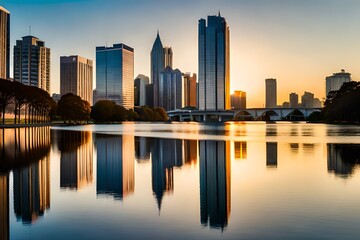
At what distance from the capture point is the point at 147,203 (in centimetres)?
1398

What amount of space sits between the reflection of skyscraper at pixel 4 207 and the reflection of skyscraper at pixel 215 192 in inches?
215

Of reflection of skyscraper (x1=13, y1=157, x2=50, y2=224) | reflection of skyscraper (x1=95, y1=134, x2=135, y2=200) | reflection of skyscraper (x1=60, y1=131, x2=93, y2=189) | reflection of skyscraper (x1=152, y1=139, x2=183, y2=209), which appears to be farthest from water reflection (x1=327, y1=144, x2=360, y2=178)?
reflection of skyscraper (x1=13, y1=157, x2=50, y2=224)

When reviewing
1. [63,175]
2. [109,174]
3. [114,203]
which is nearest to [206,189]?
[114,203]

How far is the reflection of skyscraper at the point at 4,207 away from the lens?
1037 centimetres

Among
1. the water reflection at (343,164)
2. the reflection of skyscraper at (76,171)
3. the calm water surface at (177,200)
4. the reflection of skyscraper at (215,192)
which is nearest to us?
→ the calm water surface at (177,200)

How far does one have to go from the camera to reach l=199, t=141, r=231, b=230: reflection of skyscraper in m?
12.0

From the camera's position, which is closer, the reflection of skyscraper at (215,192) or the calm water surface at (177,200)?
the calm water surface at (177,200)

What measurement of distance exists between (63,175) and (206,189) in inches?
308

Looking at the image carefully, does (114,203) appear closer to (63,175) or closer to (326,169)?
(63,175)

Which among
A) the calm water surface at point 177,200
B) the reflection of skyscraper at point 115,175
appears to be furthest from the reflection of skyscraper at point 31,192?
the reflection of skyscraper at point 115,175

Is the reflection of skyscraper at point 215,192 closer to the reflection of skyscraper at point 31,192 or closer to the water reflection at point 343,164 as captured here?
the reflection of skyscraper at point 31,192

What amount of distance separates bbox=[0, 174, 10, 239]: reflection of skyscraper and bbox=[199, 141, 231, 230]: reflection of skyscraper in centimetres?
547

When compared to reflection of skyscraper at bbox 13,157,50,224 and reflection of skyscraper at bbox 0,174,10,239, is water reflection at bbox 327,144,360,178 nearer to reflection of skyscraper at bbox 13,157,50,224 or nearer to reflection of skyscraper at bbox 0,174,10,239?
reflection of skyscraper at bbox 13,157,50,224

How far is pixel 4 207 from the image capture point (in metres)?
12.8
